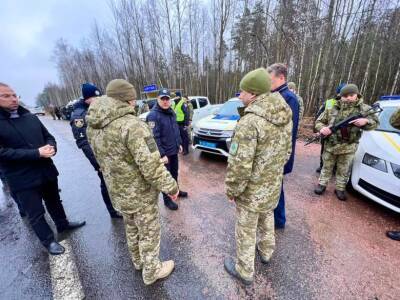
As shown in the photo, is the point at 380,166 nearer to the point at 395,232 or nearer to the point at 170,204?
the point at 395,232

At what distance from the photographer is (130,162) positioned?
1508mm

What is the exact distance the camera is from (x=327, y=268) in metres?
1.98

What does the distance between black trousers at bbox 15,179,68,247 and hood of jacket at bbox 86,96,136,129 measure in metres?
1.50

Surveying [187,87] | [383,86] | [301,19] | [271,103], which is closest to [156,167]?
[271,103]

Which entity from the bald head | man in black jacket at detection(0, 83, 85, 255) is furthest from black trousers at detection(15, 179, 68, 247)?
the bald head

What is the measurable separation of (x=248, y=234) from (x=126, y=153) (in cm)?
127

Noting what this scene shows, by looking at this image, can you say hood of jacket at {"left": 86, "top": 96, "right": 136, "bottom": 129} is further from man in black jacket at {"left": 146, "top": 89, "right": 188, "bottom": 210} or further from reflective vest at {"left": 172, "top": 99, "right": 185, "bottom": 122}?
reflective vest at {"left": 172, "top": 99, "right": 185, "bottom": 122}

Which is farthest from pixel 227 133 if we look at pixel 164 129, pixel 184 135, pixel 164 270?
pixel 164 270

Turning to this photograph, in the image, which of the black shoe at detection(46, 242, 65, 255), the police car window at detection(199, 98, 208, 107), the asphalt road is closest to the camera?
the asphalt road

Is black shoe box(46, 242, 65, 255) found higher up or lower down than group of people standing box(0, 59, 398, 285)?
lower down

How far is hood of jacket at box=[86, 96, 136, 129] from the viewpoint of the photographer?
1397mm

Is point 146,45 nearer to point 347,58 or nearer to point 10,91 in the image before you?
point 347,58

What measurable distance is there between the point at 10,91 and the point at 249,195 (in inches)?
101

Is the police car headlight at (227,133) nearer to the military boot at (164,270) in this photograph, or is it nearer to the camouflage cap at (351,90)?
the camouflage cap at (351,90)
